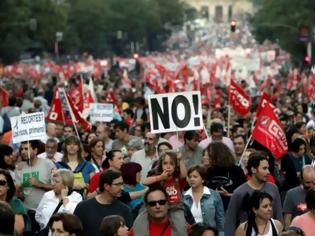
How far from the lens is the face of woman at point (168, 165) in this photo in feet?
45.2

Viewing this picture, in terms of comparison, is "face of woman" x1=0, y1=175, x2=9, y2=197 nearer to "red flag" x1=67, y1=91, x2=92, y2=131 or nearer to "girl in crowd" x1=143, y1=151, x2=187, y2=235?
"girl in crowd" x1=143, y1=151, x2=187, y2=235

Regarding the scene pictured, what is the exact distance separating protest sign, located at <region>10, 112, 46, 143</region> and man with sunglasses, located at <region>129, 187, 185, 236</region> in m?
4.76

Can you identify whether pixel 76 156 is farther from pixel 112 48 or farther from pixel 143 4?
pixel 143 4

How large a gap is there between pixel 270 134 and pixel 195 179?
4181mm

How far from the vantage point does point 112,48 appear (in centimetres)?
13125

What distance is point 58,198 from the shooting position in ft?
44.9

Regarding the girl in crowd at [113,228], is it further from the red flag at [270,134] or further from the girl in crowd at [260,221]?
the red flag at [270,134]

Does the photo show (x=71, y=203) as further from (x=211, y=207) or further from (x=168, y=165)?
(x=211, y=207)

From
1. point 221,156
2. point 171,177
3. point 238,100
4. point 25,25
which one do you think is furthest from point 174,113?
point 25,25

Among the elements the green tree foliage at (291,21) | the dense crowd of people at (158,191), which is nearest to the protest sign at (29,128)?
the dense crowd of people at (158,191)

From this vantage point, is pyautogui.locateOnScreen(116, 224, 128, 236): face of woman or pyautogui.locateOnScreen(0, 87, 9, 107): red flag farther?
pyautogui.locateOnScreen(0, 87, 9, 107): red flag

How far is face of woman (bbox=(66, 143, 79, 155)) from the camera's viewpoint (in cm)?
1627

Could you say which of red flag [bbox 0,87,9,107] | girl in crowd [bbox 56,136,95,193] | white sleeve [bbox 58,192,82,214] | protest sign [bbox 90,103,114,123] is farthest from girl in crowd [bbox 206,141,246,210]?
red flag [bbox 0,87,9,107]

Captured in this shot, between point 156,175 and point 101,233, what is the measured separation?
9.16 ft
